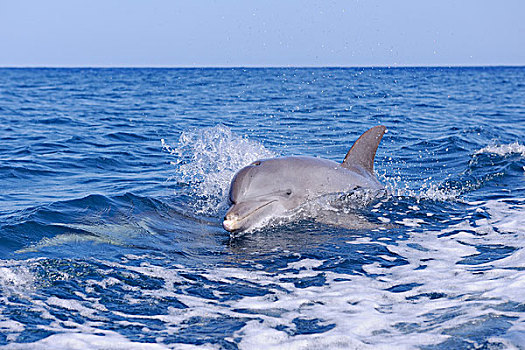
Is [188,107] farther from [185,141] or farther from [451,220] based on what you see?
[451,220]

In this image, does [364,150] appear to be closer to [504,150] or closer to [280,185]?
[280,185]

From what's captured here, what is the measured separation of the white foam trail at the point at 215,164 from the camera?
10.2 m

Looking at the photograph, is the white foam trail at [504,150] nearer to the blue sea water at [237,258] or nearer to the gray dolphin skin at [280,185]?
the blue sea water at [237,258]

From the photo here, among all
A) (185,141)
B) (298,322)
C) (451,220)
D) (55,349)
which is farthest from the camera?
(185,141)

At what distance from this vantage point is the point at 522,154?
1393 cm

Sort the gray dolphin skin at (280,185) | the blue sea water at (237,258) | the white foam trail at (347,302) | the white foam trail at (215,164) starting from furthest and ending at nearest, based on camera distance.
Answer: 1. the white foam trail at (215,164)
2. the gray dolphin skin at (280,185)
3. the blue sea water at (237,258)
4. the white foam trail at (347,302)

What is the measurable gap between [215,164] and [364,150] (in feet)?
12.0

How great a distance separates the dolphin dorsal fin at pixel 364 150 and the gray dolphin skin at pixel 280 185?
114mm

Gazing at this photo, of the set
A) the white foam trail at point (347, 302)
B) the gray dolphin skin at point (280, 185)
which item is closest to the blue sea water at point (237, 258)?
the white foam trail at point (347, 302)

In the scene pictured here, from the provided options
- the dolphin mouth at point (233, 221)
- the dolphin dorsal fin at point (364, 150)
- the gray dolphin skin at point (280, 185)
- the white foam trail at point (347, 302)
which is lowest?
the white foam trail at point (347, 302)

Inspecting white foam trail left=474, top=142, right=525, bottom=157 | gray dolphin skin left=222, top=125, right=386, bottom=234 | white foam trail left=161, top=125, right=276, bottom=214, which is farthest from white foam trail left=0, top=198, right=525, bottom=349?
white foam trail left=474, top=142, right=525, bottom=157

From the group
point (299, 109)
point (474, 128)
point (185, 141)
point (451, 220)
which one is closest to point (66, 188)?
point (185, 141)

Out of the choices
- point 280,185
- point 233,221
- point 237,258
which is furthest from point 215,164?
point 237,258

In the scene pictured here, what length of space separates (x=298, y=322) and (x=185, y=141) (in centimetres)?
1207
